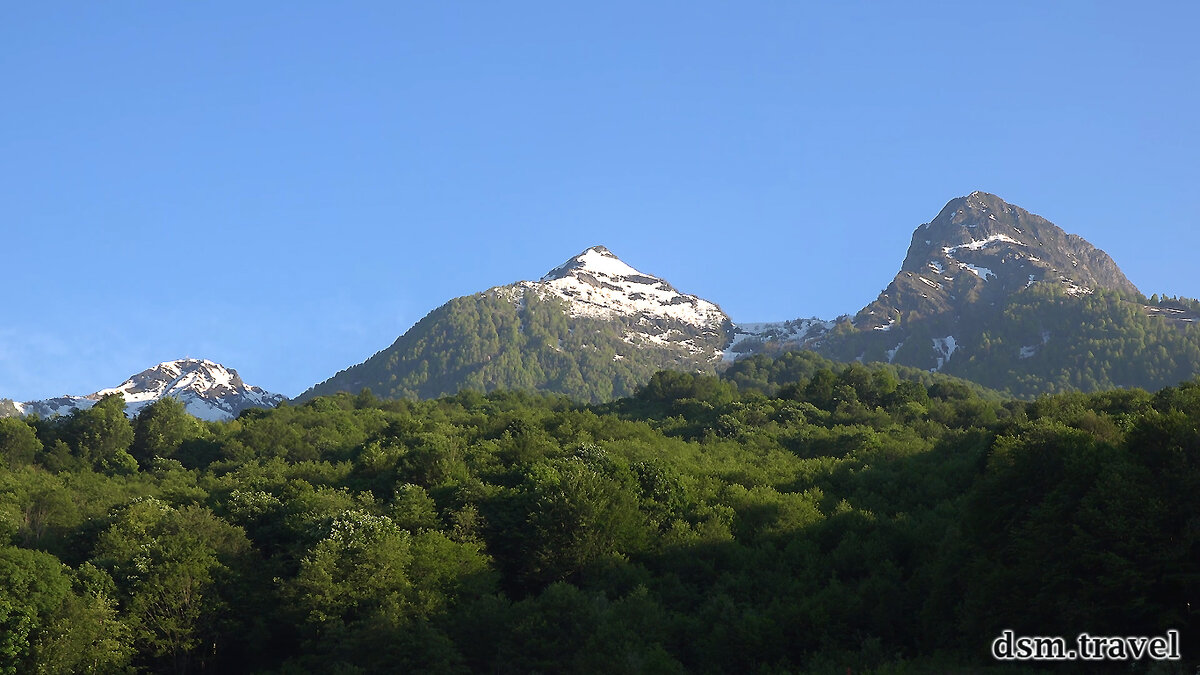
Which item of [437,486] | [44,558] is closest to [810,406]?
[437,486]

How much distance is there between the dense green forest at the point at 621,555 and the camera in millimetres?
42656

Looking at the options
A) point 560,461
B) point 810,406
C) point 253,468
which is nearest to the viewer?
point 560,461

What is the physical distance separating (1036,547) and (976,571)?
3.23 meters

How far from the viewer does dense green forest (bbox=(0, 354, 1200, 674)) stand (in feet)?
140

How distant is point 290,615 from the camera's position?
187 feet

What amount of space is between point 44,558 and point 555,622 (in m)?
28.3

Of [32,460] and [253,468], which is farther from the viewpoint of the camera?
[32,460]

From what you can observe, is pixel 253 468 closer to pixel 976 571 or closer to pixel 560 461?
pixel 560 461

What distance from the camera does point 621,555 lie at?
62.3 m

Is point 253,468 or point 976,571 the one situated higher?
point 253,468

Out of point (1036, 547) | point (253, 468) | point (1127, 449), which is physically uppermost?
point (253, 468)

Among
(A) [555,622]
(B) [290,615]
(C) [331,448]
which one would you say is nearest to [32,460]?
(C) [331,448]

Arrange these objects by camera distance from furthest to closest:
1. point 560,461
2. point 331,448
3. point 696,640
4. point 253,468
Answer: point 331,448 → point 253,468 → point 560,461 → point 696,640

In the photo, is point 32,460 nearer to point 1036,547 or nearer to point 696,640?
point 696,640
